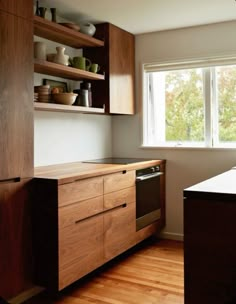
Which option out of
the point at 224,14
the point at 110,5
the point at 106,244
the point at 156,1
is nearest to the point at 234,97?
the point at 224,14

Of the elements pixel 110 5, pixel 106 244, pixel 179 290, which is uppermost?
pixel 110 5

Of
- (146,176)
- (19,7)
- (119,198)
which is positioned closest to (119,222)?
(119,198)

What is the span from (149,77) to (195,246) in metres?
2.78

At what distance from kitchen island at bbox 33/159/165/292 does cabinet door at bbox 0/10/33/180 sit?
236mm

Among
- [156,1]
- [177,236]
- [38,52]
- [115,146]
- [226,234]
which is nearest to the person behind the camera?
[226,234]

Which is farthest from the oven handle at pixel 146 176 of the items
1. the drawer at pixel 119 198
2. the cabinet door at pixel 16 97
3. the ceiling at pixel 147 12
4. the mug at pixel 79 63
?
the ceiling at pixel 147 12

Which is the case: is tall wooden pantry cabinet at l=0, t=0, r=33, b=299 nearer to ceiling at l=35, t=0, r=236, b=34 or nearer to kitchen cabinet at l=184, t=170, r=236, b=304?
ceiling at l=35, t=0, r=236, b=34

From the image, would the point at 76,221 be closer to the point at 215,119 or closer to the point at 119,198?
the point at 119,198

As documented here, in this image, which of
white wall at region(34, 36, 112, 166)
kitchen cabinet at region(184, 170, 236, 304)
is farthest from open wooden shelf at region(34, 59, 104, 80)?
kitchen cabinet at region(184, 170, 236, 304)

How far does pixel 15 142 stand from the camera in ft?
8.00

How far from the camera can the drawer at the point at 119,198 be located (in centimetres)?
312

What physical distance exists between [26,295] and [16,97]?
138 cm

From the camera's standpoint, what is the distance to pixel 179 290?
284 cm

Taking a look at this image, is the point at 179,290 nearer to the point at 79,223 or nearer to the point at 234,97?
the point at 79,223
